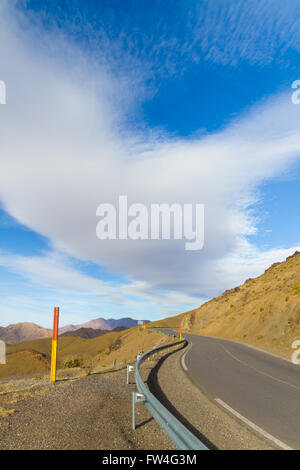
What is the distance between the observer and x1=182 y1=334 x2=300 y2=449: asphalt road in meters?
5.44

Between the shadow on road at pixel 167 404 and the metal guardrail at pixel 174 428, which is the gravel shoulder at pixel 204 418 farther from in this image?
the metal guardrail at pixel 174 428

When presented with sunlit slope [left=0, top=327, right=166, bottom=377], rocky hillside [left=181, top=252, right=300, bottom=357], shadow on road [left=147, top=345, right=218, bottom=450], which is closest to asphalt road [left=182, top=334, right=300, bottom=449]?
shadow on road [left=147, top=345, right=218, bottom=450]

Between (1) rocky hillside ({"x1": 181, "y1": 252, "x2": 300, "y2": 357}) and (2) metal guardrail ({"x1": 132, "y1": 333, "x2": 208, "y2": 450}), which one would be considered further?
(1) rocky hillside ({"x1": 181, "y1": 252, "x2": 300, "y2": 357})

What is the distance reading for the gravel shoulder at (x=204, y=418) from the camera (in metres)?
4.71

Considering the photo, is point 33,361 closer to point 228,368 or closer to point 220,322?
point 220,322

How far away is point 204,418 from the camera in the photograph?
588 cm

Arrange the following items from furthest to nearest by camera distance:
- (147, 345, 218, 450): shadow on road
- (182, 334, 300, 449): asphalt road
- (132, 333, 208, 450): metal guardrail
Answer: (182, 334, 300, 449): asphalt road
(147, 345, 218, 450): shadow on road
(132, 333, 208, 450): metal guardrail

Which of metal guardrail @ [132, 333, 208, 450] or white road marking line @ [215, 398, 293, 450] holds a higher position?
metal guardrail @ [132, 333, 208, 450]

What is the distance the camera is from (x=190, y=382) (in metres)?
9.55

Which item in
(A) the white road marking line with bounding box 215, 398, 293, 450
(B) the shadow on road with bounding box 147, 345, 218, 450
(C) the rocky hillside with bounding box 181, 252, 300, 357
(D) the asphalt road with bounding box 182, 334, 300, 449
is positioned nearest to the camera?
(A) the white road marking line with bounding box 215, 398, 293, 450

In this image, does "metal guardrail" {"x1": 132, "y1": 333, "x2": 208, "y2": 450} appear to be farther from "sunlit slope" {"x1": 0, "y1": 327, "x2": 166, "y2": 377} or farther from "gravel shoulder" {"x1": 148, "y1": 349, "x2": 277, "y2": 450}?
"sunlit slope" {"x1": 0, "y1": 327, "x2": 166, "y2": 377}

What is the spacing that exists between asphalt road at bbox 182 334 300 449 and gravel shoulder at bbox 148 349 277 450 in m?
0.26

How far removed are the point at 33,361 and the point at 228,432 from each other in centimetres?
4201
